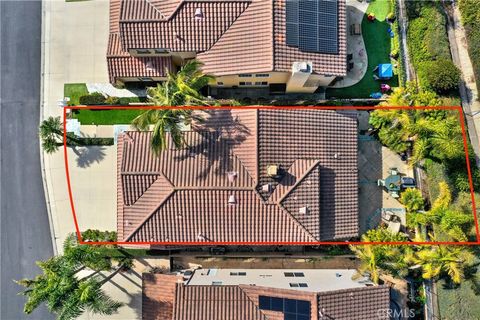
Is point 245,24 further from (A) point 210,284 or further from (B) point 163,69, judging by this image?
(A) point 210,284

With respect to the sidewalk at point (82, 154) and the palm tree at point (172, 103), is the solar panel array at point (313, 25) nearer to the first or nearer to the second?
the palm tree at point (172, 103)

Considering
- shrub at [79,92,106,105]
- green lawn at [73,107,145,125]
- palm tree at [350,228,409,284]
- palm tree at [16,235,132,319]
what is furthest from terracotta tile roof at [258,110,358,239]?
shrub at [79,92,106,105]

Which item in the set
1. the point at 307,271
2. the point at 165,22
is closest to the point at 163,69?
the point at 165,22

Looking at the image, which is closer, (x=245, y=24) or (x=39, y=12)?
(x=245, y=24)

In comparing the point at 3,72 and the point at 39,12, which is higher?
the point at 39,12

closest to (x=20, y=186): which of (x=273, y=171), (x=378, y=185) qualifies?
(x=273, y=171)

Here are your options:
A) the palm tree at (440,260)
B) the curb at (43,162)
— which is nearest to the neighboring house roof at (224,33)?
the curb at (43,162)

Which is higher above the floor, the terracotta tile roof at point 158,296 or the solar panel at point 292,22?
the solar panel at point 292,22
